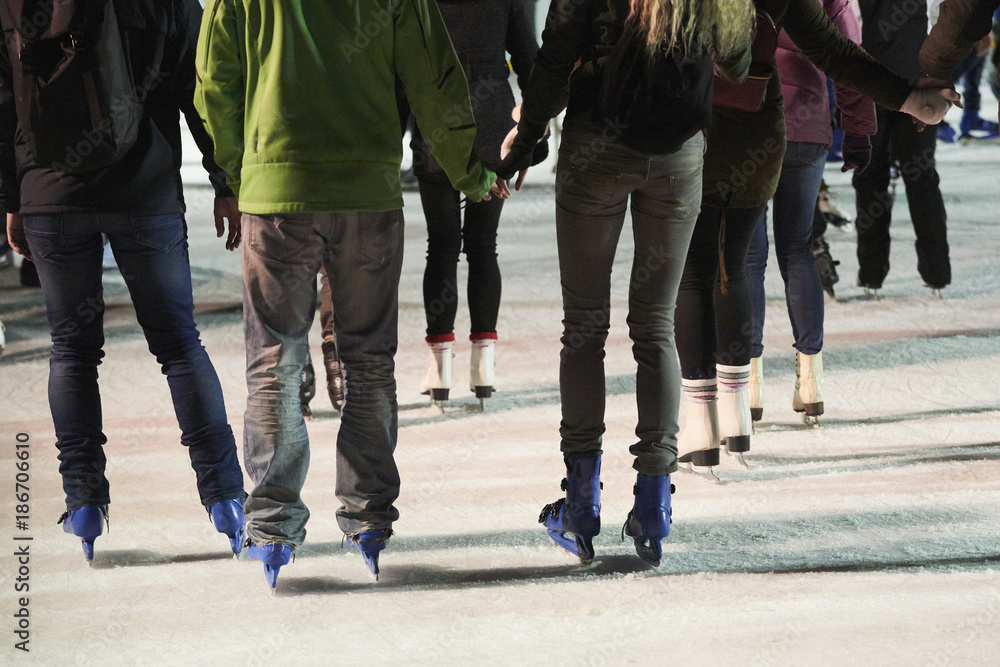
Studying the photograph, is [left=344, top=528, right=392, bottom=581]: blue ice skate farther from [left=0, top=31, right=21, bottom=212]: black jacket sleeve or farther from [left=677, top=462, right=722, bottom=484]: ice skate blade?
[left=0, top=31, right=21, bottom=212]: black jacket sleeve

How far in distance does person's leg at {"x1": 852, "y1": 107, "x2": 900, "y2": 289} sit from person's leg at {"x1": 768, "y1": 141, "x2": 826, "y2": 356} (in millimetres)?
1955

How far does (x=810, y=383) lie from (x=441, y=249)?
4.72 feet

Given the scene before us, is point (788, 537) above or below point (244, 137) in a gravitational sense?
below

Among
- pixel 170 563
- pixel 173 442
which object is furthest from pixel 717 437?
pixel 173 442

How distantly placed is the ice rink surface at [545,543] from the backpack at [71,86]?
1.12 meters

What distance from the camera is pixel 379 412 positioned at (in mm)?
3084

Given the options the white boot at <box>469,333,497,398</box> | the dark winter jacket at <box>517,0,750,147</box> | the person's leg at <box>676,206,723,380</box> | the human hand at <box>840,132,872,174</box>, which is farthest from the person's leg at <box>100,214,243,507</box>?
the human hand at <box>840,132,872,174</box>

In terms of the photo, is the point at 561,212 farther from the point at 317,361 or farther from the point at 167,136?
the point at 317,361

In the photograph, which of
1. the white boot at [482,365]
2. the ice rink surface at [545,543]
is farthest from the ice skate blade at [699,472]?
the white boot at [482,365]

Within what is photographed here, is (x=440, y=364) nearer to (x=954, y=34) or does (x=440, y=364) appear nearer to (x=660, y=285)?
(x=660, y=285)

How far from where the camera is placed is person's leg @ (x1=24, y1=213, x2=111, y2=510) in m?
3.06

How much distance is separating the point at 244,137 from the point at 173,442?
1.77 m

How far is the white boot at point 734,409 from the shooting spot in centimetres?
391

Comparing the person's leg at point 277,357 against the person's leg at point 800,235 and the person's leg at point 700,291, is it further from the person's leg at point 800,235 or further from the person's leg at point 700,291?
the person's leg at point 800,235
